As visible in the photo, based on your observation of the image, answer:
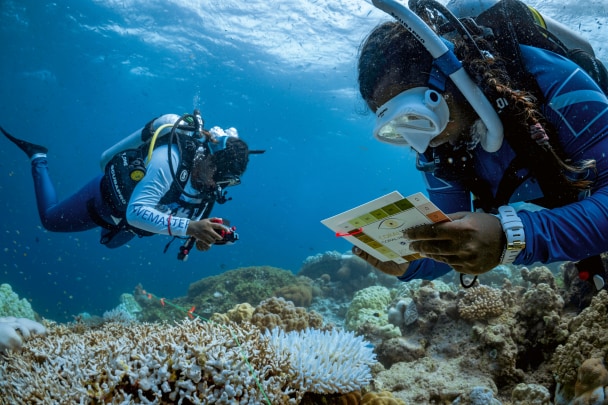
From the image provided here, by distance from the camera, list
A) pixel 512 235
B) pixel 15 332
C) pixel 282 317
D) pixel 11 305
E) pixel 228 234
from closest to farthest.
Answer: pixel 512 235 → pixel 15 332 → pixel 282 317 → pixel 228 234 → pixel 11 305

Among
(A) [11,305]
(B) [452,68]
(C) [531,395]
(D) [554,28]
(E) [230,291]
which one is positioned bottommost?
(C) [531,395]

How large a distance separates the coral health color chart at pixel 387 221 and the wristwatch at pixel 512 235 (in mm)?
256

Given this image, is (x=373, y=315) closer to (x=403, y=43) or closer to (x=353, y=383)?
(x=353, y=383)

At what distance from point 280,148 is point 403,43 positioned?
186 feet

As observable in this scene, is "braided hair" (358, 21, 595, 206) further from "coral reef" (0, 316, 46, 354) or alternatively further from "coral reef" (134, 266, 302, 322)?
"coral reef" (134, 266, 302, 322)

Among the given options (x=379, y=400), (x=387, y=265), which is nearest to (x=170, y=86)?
(x=387, y=265)

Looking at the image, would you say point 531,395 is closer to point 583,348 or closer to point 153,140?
point 583,348

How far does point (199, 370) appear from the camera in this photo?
2.23 metres

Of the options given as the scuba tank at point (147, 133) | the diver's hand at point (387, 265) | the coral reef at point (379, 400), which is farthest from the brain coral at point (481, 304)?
the scuba tank at point (147, 133)

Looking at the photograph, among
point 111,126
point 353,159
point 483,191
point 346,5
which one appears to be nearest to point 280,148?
point 353,159

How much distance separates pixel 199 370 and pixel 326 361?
94cm

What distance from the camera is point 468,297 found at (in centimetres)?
432

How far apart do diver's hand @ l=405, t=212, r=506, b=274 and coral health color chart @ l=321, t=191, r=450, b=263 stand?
56 mm

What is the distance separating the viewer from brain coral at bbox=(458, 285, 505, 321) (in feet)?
13.6
